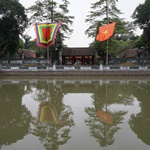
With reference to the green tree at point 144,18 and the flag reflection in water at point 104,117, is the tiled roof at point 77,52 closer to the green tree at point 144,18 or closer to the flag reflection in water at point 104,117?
the green tree at point 144,18

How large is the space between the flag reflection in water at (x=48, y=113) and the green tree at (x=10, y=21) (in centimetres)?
1719

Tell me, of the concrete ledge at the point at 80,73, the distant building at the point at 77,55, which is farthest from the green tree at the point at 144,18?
the distant building at the point at 77,55

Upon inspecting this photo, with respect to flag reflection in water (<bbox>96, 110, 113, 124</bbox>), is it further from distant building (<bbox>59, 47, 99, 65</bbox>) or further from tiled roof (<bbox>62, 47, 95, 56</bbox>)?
tiled roof (<bbox>62, 47, 95, 56</bbox>)

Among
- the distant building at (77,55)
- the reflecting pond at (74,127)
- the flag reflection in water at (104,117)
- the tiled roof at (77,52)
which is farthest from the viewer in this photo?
the tiled roof at (77,52)

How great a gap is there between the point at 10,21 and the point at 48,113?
817 inches

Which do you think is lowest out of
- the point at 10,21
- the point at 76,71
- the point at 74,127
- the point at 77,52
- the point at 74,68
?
the point at 74,127

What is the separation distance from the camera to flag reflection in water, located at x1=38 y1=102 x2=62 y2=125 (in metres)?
5.64

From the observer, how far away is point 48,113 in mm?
6391

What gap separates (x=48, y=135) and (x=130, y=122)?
245 centimetres

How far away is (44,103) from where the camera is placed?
313 inches

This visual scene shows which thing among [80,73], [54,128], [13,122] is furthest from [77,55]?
[54,128]

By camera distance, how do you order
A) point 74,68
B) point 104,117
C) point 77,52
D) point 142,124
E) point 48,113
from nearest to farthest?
point 142,124, point 104,117, point 48,113, point 74,68, point 77,52

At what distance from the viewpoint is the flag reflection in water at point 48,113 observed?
5.64m

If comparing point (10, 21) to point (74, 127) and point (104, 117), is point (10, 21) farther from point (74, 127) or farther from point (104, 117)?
point (74, 127)
